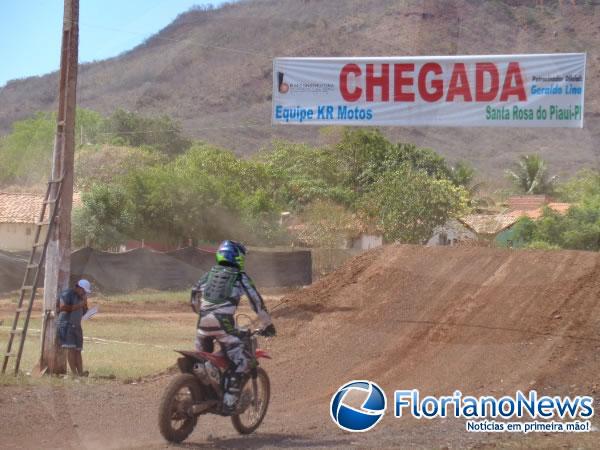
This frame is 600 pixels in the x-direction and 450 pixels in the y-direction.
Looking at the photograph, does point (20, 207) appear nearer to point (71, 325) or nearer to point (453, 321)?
point (71, 325)

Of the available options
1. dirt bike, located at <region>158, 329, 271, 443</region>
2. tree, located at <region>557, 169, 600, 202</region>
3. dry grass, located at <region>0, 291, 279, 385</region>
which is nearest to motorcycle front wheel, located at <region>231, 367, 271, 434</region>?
dirt bike, located at <region>158, 329, 271, 443</region>

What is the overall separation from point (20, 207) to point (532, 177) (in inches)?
1572

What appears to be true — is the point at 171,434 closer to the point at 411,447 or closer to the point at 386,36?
the point at 411,447

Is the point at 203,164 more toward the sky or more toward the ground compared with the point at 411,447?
more toward the sky

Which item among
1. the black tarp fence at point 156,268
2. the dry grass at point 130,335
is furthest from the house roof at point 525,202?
the dry grass at point 130,335

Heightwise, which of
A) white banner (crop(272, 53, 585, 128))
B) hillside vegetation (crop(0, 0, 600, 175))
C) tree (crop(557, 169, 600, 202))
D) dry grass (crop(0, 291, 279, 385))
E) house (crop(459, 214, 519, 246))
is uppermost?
hillside vegetation (crop(0, 0, 600, 175))

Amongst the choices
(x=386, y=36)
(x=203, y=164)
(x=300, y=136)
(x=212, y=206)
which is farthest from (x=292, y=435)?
(x=300, y=136)

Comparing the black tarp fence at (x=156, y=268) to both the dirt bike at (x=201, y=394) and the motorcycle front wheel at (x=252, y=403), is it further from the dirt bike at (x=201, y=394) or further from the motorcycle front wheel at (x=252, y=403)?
the dirt bike at (x=201, y=394)

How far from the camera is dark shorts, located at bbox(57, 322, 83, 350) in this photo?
1360cm

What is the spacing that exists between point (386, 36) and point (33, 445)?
69.3 m

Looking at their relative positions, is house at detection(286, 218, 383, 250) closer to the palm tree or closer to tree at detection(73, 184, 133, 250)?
tree at detection(73, 184, 133, 250)

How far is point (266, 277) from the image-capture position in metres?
34.8

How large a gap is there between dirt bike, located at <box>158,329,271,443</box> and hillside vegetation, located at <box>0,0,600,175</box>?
44.0 metres

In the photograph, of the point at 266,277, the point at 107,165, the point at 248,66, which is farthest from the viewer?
the point at 248,66
